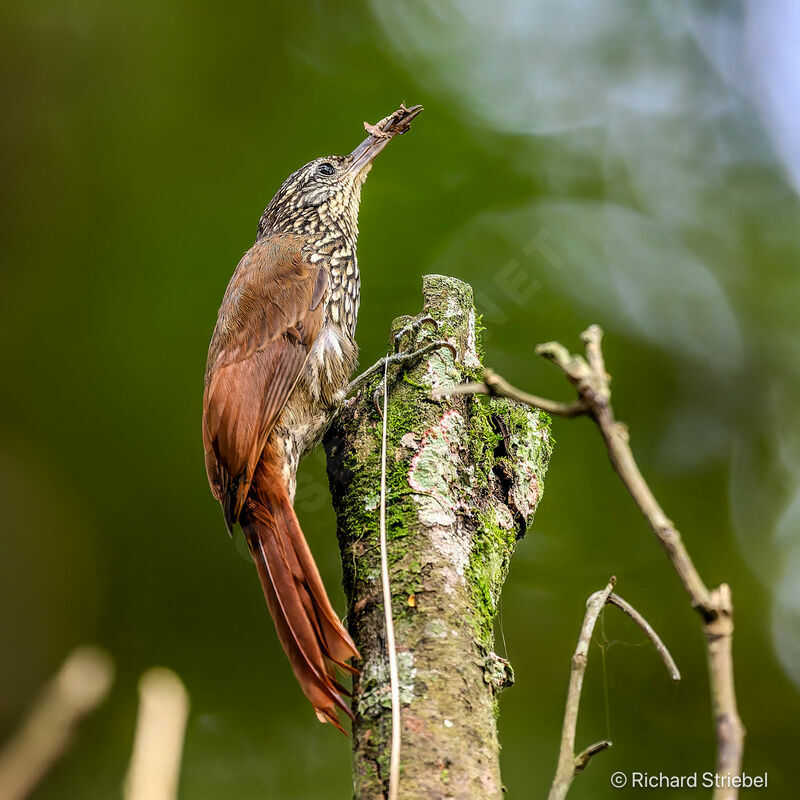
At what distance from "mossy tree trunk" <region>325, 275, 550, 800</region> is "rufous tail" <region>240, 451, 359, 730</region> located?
0.11m

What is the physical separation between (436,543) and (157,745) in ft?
2.80

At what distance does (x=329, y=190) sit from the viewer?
3361 millimetres

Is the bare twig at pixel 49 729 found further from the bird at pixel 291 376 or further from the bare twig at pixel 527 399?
the bird at pixel 291 376

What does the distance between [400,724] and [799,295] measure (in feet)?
10.9

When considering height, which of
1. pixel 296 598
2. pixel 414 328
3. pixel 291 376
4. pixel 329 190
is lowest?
pixel 296 598

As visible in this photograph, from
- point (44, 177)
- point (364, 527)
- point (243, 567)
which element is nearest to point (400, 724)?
point (364, 527)

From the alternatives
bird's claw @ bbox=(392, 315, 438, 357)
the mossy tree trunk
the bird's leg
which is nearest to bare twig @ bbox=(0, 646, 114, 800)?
the mossy tree trunk

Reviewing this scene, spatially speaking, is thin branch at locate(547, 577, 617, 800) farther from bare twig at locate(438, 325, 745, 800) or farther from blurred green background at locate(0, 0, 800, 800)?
blurred green background at locate(0, 0, 800, 800)

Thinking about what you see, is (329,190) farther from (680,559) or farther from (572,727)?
(680,559)

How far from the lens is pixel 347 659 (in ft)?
5.22

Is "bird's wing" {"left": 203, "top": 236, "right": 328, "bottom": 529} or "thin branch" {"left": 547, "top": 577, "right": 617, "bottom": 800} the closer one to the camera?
"thin branch" {"left": 547, "top": 577, "right": 617, "bottom": 800}

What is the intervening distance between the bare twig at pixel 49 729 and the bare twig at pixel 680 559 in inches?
21.4

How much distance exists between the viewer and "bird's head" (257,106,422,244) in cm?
328

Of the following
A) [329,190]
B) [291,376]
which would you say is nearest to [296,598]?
[291,376]
